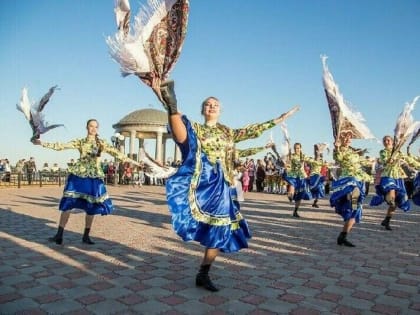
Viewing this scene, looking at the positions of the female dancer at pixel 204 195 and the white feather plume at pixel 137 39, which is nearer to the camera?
the white feather plume at pixel 137 39

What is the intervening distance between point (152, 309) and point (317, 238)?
488cm

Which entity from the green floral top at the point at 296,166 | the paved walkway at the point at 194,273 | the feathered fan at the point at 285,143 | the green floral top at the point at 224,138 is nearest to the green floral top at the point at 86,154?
the paved walkway at the point at 194,273

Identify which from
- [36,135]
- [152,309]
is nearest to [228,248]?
[152,309]

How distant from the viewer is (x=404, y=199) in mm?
9219

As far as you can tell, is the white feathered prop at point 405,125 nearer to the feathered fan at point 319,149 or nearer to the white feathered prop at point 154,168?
the feathered fan at point 319,149

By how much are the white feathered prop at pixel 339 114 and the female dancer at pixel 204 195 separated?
9.57 feet

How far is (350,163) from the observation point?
24.4 feet

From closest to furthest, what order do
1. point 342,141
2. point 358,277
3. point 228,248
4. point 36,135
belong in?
point 228,248 → point 358,277 → point 36,135 → point 342,141

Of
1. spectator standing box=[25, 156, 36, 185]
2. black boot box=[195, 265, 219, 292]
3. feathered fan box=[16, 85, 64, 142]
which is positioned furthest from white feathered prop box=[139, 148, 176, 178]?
spectator standing box=[25, 156, 36, 185]

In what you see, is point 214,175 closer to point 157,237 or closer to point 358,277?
point 358,277

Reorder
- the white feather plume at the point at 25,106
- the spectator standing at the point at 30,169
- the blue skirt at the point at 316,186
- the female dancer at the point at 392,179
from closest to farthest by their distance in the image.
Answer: the white feather plume at the point at 25,106 < the female dancer at the point at 392,179 < the blue skirt at the point at 316,186 < the spectator standing at the point at 30,169

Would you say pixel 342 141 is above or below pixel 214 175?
above

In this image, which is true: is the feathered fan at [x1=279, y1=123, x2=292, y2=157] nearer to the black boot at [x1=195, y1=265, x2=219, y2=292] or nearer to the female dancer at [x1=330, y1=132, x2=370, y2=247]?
the female dancer at [x1=330, y1=132, x2=370, y2=247]

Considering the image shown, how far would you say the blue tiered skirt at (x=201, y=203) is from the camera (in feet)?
14.0
